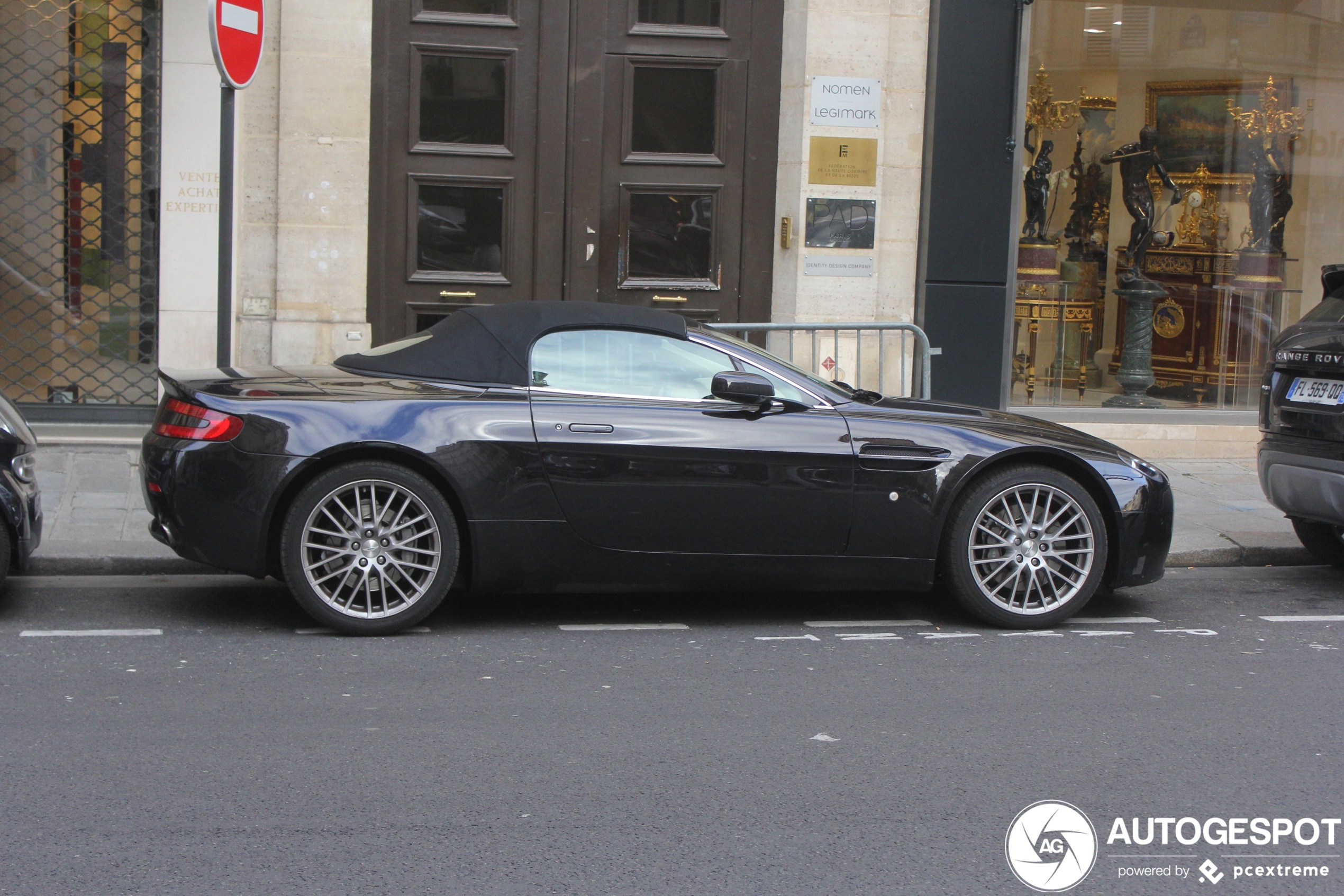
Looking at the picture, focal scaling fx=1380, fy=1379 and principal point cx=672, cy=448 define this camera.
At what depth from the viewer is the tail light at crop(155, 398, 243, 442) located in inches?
217

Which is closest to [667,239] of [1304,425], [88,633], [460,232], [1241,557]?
[460,232]

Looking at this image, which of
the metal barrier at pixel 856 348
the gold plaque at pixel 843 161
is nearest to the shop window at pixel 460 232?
the metal barrier at pixel 856 348

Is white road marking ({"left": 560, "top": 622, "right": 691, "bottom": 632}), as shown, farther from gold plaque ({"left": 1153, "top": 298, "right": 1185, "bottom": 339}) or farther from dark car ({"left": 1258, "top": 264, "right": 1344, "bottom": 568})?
gold plaque ({"left": 1153, "top": 298, "right": 1185, "bottom": 339})

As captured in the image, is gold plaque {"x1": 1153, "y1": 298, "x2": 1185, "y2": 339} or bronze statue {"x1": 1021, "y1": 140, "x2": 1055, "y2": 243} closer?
bronze statue {"x1": 1021, "y1": 140, "x2": 1055, "y2": 243}

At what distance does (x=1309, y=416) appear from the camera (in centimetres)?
688

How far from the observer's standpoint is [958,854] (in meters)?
3.54

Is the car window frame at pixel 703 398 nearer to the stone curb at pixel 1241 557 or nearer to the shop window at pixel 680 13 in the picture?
the stone curb at pixel 1241 557

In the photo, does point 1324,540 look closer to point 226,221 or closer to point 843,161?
point 843,161

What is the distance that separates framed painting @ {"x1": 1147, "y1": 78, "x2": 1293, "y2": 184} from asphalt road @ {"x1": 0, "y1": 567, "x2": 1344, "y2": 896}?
630 centimetres

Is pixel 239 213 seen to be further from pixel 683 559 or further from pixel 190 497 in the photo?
pixel 683 559

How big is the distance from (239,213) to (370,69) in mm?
1440

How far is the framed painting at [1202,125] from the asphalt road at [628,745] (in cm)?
630

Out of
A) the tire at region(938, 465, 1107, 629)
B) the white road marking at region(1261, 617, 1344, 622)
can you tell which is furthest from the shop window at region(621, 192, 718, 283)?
the white road marking at region(1261, 617, 1344, 622)

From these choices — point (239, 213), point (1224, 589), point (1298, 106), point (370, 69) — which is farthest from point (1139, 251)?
point (239, 213)
